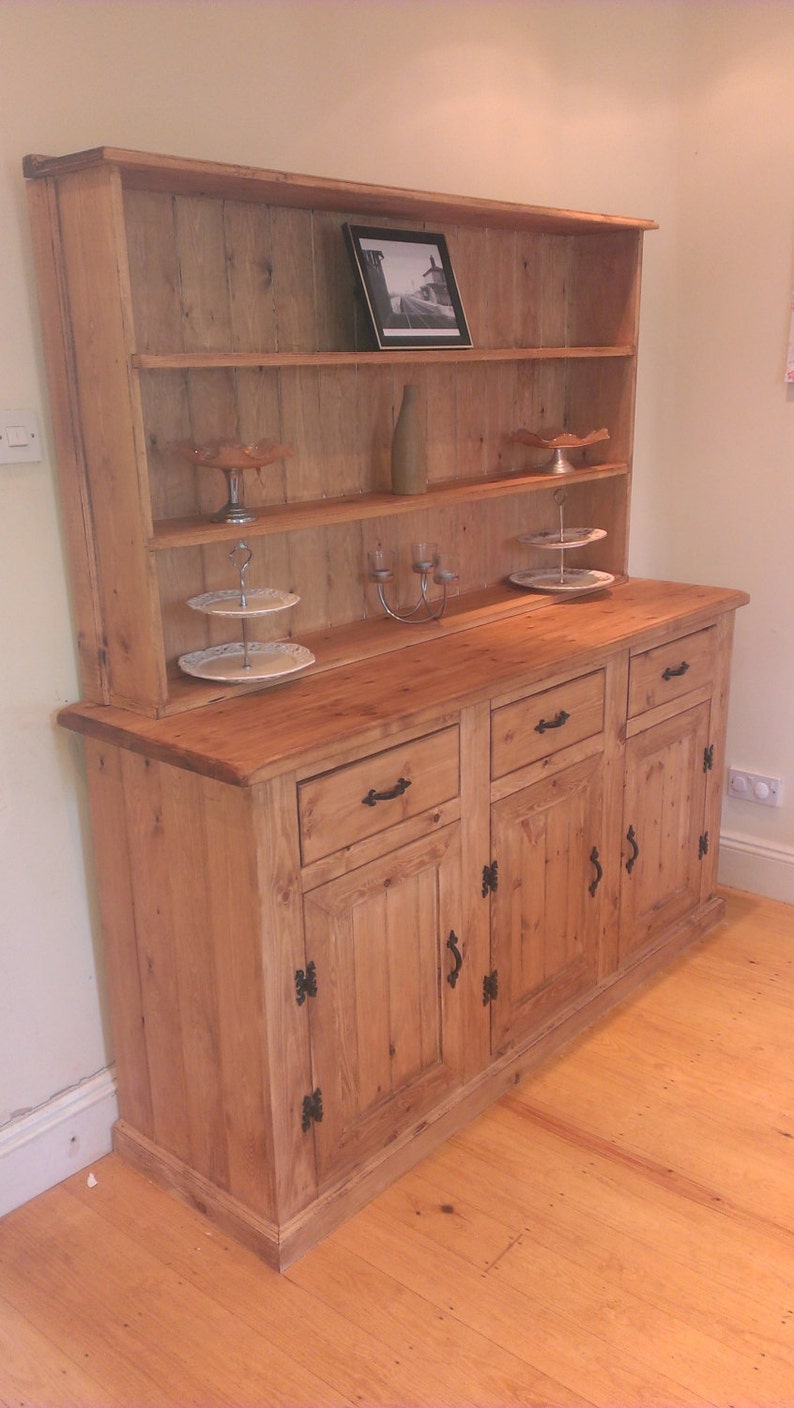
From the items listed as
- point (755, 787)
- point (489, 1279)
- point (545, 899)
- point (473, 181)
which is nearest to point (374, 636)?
point (545, 899)

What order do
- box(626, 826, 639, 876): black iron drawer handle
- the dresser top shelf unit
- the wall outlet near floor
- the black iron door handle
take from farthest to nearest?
the wall outlet near floor
box(626, 826, 639, 876): black iron drawer handle
the black iron door handle
the dresser top shelf unit

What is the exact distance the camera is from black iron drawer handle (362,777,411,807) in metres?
1.92

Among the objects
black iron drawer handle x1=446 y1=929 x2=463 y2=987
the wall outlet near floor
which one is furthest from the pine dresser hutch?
the wall outlet near floor

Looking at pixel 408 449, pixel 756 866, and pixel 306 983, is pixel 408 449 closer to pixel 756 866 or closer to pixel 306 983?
pixel 306 983

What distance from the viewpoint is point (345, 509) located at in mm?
2125

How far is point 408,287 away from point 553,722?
947 mm

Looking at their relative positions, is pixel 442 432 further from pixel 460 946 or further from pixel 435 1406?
pixel 435 1406

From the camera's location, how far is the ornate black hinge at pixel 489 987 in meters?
2.29

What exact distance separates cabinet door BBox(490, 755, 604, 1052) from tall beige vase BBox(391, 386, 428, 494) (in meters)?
0.68

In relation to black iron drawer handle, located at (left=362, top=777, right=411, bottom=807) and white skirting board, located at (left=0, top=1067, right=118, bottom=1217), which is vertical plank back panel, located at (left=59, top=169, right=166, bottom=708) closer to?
black iron drawer handle, located at (left=362, top=777, right=411, bottom=807)

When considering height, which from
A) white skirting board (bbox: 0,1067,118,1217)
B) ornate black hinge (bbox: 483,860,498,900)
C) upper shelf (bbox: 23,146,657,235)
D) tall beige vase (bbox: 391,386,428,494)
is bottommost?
white skirting board (bbox: 0,1067,118,1217)

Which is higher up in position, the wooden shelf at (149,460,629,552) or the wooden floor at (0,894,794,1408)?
the wooden shelf at (149,460,629,552)

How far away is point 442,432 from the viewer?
2611mm

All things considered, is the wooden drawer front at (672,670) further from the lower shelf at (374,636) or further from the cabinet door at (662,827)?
the lower shelf at (374,636)
